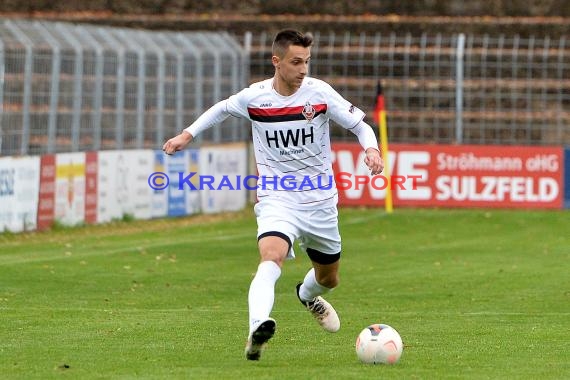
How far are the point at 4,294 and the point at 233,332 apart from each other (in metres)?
4.26

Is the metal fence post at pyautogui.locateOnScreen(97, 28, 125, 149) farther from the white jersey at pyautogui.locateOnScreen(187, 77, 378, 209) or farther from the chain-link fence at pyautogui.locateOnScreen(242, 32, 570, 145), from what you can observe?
the white jersey at pyautogui.locateOnScreen(187, 77, 378, 209)

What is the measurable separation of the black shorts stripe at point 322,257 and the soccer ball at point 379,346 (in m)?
1.41

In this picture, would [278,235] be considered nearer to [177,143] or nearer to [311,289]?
[177,143]

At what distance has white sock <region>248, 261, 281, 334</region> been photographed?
9.26m

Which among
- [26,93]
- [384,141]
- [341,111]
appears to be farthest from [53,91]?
[341,111]

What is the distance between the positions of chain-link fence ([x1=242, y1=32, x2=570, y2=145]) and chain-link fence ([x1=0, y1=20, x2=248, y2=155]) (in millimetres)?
1782

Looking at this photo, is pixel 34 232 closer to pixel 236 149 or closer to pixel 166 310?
pixel 236 149

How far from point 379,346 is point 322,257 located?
62.1 inches

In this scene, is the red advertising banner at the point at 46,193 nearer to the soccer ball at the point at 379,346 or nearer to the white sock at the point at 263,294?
the white sock at the point at 263,294

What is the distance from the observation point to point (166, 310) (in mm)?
13844

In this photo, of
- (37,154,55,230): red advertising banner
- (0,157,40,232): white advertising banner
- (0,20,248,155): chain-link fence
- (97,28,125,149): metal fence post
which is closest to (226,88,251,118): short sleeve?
(0,157,40,232): white advertising banner

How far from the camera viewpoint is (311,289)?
36.8 feet

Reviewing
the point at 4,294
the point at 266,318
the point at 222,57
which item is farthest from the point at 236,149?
the point at 266,318

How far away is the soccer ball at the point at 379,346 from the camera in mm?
9555
